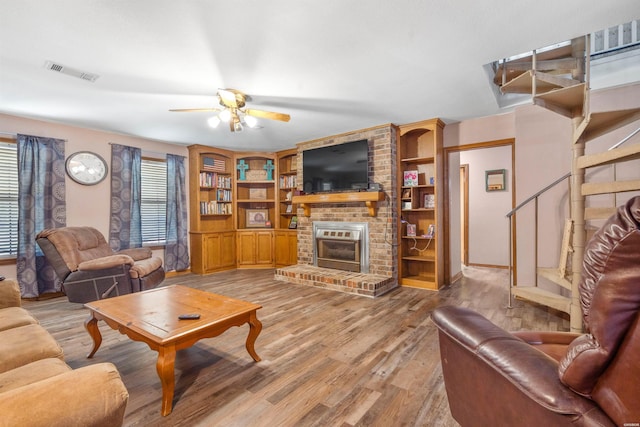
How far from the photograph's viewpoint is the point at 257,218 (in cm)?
630

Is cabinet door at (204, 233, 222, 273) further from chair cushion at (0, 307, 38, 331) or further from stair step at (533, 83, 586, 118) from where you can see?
stair step at (533, 83, 586, 118)

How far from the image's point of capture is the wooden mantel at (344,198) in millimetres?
4293

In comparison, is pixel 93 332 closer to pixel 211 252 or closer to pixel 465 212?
pixel 211 252

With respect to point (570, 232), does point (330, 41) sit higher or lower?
higher

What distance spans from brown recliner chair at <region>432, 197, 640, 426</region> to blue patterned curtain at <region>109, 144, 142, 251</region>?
5089 millimetres

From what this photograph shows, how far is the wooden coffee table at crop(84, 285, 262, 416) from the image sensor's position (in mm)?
1650

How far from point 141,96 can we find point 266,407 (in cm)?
322

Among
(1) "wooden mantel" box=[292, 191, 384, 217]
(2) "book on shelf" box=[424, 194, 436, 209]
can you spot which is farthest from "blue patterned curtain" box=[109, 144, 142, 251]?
(2) "book on shelf" box=[424, 194, 436, 209]

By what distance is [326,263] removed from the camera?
4984mm

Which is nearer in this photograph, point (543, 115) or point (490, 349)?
point (490, 349)

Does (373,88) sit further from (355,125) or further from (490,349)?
(490,349)

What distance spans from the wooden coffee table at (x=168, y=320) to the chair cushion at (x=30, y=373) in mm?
397

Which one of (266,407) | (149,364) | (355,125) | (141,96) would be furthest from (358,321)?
(141,96)

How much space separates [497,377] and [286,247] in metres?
4.95
